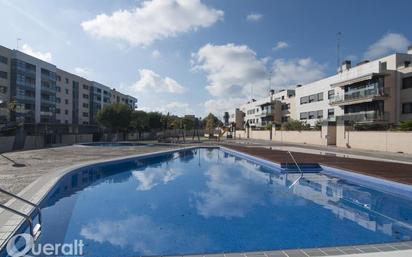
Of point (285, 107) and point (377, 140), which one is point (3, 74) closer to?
point (285, 107)

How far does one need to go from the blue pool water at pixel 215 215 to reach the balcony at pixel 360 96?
23.9 meters

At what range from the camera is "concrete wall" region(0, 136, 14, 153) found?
92.4 ft

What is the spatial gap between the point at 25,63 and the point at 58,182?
1841 inches

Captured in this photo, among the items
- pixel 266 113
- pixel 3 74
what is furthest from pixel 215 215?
pixel 266 113

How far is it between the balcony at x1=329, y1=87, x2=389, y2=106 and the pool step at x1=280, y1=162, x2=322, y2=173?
2139cm

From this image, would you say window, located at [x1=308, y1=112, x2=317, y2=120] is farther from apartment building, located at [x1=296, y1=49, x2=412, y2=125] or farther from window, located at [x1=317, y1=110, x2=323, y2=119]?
apartment building, located at [x1=296, y1=49, x2=412, y2=125]

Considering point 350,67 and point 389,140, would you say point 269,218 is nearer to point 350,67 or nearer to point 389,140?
point 389,140

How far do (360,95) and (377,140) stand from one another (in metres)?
9.00

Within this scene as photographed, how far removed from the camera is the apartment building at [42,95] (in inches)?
1814

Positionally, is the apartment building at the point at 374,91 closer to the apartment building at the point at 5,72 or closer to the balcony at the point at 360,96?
the balcony at the point at 360,96

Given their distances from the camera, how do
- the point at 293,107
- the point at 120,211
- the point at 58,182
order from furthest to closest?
the point at 293,107
the point at 58,182
the point at 120,211

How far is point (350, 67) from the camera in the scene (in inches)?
1715

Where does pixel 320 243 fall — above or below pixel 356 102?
below

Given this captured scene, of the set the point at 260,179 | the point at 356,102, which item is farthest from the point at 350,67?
the point at 260,179
